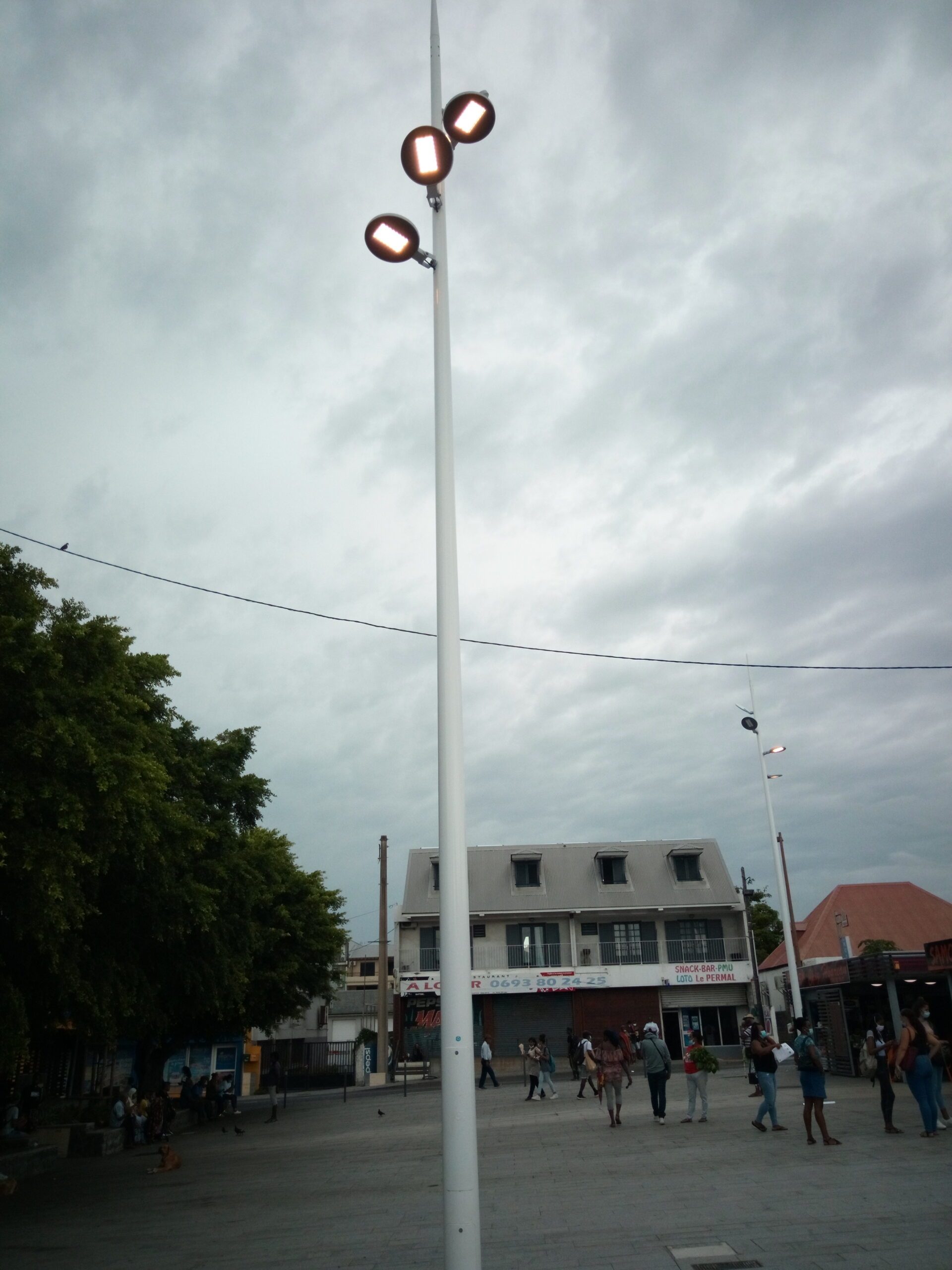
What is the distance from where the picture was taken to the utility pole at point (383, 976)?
37.9 meters

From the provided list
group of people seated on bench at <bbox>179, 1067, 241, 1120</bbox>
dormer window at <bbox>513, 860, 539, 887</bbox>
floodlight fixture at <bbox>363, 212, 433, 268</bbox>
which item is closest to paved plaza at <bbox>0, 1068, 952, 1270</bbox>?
floodlight fixture at <bbox>363, 212, 433, 268</bbox>

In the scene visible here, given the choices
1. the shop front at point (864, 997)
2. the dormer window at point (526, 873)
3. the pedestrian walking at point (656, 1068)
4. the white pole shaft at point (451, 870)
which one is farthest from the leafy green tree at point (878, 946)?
the white pole shaft at point (451, 870)

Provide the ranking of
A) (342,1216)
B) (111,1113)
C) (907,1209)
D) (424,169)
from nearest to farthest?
(424,169) < (907,1209) < (342,1216) < (111,1113)

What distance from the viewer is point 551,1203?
10156mm

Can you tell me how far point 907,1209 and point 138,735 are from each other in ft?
31.5

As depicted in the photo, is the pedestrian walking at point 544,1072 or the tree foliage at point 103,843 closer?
the tree foliage at point 103,843

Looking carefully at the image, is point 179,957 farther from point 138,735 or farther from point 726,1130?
point 726,1130

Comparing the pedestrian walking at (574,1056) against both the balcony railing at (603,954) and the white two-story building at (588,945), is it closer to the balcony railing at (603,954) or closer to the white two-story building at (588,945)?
the white two-story building at (588,945)

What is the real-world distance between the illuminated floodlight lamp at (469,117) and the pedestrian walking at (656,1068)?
14.0 meters

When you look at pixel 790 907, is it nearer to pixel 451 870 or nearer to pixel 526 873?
pixel 526 873

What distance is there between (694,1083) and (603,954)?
2756 centimetres

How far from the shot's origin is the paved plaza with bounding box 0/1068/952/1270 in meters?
7.77

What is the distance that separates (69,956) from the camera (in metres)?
12.8

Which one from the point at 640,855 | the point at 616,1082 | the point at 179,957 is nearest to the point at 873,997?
the point at 616,1082
